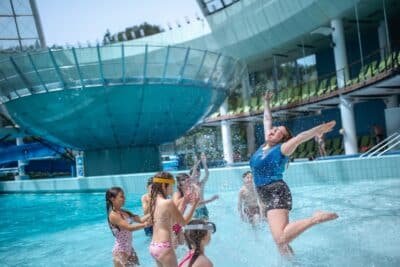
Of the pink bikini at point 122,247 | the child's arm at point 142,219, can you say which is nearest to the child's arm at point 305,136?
the child's arm at point 142,219

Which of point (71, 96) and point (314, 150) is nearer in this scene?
point (71, 96)

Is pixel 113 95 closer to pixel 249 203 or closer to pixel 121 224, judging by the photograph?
pixel 249 203

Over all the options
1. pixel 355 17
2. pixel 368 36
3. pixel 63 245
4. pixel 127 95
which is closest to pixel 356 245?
pixel 63 245

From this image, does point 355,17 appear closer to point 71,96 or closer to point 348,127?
point 348,127

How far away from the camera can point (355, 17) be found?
19.2m

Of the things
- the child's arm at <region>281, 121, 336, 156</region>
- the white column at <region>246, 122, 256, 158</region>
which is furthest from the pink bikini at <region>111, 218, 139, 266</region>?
the white column at <region>246, 122, 256, 158</region>

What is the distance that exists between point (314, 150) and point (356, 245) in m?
18.6

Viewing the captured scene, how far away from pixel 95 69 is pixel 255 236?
Result: 1152cm

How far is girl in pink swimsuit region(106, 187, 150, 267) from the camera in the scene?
3709 mm

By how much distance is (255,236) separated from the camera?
17.8ft

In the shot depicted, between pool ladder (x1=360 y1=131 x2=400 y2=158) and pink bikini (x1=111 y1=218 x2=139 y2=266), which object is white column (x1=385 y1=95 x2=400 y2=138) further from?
pink bikini (x1=111 y1=218 x2=139 y2=266)

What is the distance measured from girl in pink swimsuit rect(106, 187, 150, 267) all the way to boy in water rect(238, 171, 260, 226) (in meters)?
2.08

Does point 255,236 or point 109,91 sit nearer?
point 255,236

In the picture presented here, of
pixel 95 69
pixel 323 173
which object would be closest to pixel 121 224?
pixel 323 173
